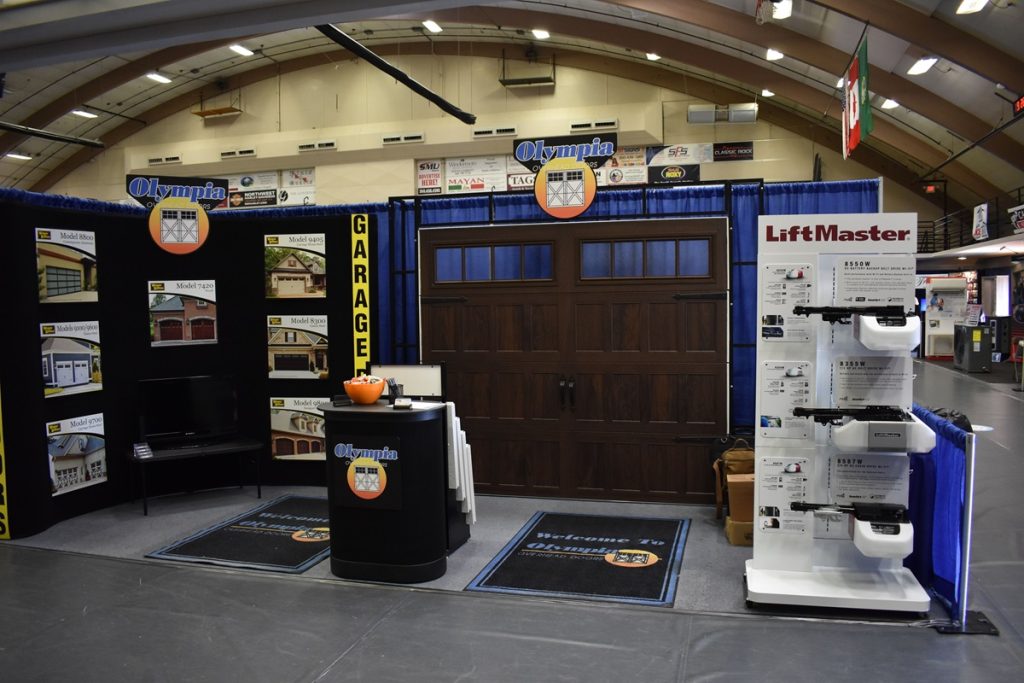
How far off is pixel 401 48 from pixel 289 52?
2387 mm

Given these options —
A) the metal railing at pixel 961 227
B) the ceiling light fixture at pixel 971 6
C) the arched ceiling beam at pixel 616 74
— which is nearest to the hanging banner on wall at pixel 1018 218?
the metal railing at pixel 961 227

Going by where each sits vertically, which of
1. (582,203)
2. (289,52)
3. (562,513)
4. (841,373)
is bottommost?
(562,513)

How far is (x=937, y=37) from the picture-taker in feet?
31.1

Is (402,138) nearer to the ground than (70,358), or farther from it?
farther from it

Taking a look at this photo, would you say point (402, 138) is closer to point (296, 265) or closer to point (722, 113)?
point (722, 113)

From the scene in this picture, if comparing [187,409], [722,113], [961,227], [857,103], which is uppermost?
[722,113]

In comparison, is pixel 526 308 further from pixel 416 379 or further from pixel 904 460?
pixel 904 460

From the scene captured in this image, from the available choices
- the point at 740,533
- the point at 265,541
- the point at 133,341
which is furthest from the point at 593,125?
the point at 265,541

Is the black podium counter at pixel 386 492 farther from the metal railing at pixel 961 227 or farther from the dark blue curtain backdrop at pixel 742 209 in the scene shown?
the metal railing at pixel 961 227

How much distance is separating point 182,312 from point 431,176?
29.0 ft

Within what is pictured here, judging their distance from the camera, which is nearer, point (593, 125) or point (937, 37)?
point (937, 37)

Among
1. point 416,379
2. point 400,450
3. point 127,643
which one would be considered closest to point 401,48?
point 416,379

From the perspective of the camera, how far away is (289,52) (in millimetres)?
15125

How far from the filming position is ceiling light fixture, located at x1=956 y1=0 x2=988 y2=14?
27.4 ft
